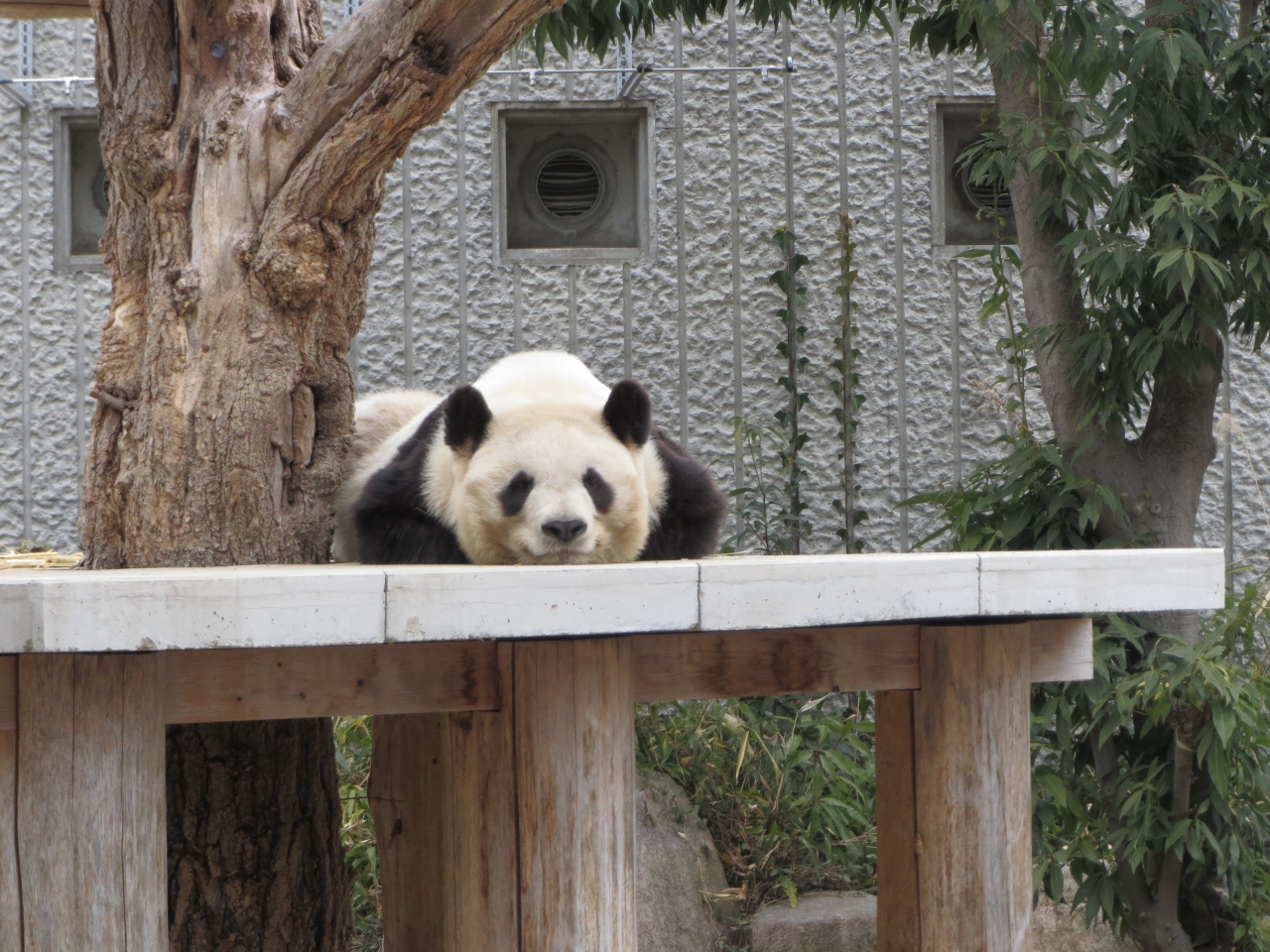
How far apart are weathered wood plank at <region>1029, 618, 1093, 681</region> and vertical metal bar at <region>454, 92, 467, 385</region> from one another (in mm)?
3707

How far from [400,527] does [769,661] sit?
95 cm

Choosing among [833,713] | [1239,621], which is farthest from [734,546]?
[1239,621]

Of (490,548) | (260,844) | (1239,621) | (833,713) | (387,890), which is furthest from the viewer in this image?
(833,713)

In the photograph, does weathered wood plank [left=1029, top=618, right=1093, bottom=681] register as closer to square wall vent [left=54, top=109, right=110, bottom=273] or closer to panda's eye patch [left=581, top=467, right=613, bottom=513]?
panda's eye patch [left=581, top=467, right=613, bottom=513]

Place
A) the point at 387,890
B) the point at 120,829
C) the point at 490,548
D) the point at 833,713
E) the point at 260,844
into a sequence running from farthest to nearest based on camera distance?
the point at 833,713
the point at 387,890
the point at 260,844
the point at 490,548
the point at 120,829

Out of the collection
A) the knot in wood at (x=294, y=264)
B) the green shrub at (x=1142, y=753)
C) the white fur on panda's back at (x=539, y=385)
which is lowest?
the green shrub at (x=1142, y=753)

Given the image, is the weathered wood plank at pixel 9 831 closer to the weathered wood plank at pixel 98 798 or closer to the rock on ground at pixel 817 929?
the weathered wood plank at pixel 98 798

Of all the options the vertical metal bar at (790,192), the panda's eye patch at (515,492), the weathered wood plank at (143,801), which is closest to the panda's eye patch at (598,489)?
the panda's eye patch at (515,492)

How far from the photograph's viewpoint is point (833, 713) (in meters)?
5.84

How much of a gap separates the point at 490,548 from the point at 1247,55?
2796 millimetres

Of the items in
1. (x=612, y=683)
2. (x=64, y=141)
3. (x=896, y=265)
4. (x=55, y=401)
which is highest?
(x=64, y=141)

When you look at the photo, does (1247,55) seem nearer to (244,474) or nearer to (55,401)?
(244,474)

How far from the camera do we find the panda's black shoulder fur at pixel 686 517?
3113 mm

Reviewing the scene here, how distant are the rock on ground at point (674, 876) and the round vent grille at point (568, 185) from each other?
2.69 m
